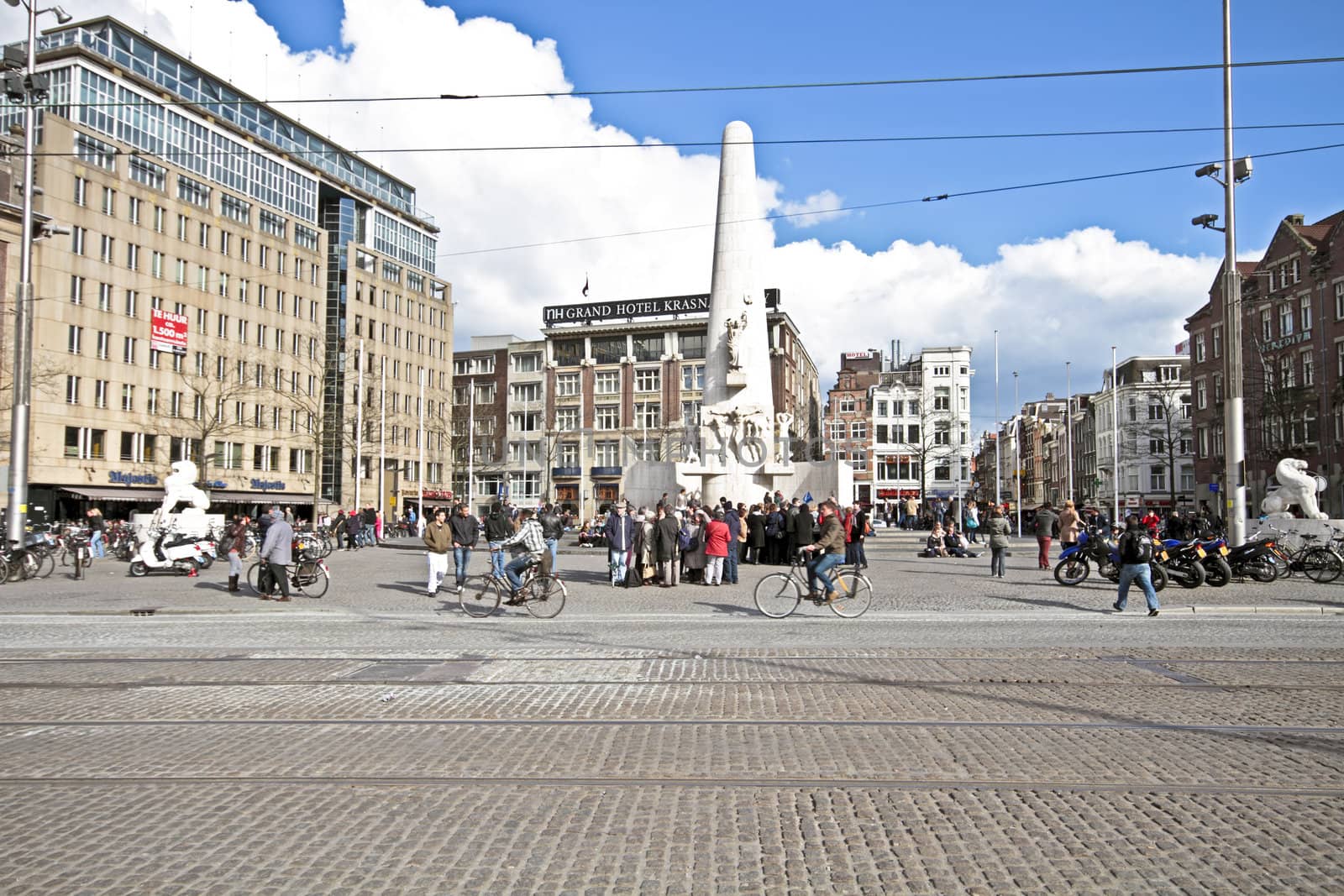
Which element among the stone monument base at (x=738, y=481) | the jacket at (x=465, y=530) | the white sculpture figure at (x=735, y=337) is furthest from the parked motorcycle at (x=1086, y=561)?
the white sculpture figure at (x=735, y=337)

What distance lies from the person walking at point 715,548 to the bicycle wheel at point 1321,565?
37.1 feet

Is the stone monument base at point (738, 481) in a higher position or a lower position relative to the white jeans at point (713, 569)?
higher

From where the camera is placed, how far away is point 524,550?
15.0 meters

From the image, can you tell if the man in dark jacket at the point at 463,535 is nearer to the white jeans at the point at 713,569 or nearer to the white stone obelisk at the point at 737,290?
the white jeans at the point at 713,569

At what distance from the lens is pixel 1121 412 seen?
3223 inches

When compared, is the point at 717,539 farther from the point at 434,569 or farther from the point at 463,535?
the point at 434,569

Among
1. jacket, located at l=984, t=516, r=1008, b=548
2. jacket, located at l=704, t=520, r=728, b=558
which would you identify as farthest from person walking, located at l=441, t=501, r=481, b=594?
jacket, located at l=984, t=516, r=1008, b=548

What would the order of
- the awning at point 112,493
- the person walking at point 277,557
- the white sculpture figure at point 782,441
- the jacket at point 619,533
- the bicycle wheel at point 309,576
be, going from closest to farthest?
the person walking at point 277,557, the bicycle wheel at point 309,576, the jacket at point 619,533, the white sculpture figure at point 782,441, the awning at point 112,493

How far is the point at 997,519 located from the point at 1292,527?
683 cm

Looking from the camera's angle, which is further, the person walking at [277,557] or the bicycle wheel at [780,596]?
the person walking at [277,557]

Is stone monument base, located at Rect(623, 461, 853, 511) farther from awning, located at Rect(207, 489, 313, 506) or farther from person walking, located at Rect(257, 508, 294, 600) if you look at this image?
awning, located at Rect(207, 489, 313, 506)

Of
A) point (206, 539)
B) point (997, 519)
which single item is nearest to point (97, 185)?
point (206, 539)

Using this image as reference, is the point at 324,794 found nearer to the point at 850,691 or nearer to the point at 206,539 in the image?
the point at 850,691

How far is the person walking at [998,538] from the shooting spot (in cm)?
2183
